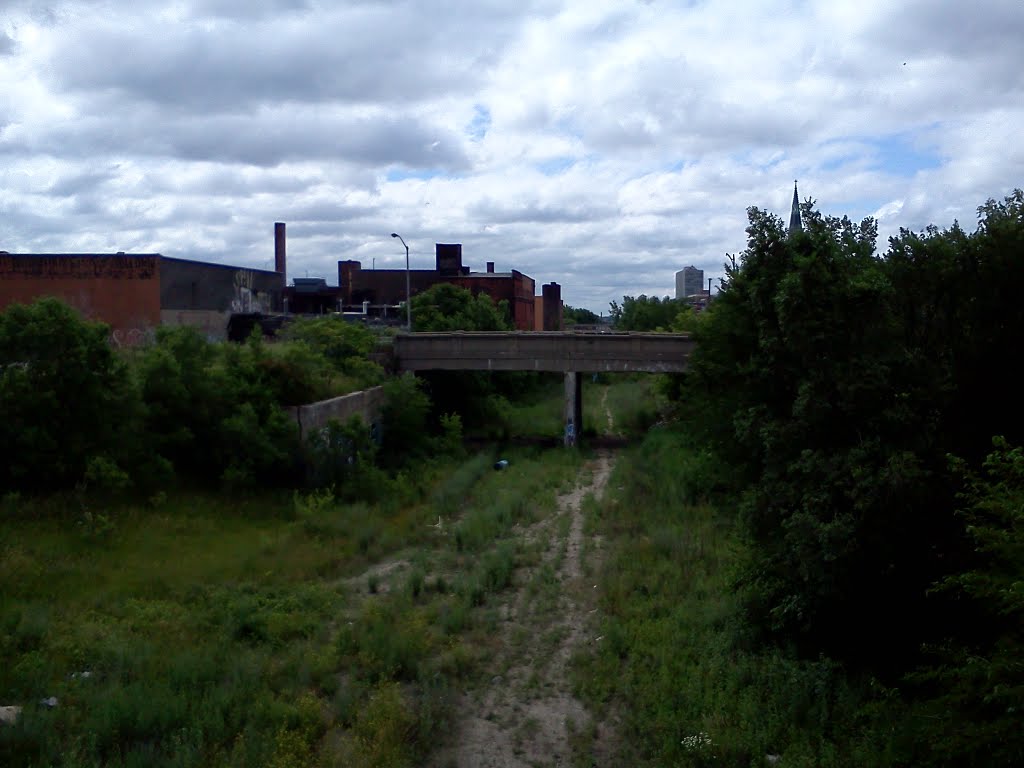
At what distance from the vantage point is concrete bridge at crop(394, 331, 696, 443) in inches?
1539

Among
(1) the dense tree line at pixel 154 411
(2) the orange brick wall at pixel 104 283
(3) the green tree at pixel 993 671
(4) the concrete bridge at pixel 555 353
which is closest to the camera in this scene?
(3) the green tree at pixel 993 671

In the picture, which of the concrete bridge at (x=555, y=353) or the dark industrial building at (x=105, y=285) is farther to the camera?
the dark industrial building at (x=105, y=285)

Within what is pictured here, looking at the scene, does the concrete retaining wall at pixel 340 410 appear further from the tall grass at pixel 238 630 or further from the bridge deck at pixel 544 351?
the bridge deck at pixel 544 351

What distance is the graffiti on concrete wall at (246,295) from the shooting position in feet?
163

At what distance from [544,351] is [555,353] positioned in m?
0.46

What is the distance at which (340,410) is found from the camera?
28922 mm

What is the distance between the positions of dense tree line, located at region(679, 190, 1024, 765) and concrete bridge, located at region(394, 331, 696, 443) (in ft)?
84.2

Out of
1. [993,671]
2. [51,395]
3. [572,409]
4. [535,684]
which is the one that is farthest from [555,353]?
[993,671]

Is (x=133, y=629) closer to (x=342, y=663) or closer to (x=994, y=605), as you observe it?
(x=342, y=663)

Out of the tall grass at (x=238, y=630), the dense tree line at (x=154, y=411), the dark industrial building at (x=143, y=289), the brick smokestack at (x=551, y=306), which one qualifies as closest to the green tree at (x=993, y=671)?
the tall grass at (x=238, y=630)

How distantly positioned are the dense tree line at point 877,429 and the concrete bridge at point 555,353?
1011 inches

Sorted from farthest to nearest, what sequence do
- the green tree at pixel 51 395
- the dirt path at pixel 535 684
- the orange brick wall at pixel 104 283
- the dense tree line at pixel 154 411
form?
the orange brick wall at pixel 104 283
the dense tree line at pixel 154 411
the green tree at pixel 51 395
the dirt path at pixel 535 684

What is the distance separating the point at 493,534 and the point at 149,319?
2469 cm

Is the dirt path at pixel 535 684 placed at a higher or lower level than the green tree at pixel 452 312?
lower
